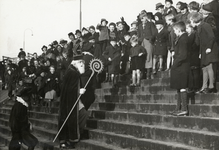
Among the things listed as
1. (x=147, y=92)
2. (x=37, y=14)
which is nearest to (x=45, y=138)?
(x=147, y=92)

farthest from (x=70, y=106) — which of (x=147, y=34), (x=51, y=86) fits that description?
(x=51, y=86)

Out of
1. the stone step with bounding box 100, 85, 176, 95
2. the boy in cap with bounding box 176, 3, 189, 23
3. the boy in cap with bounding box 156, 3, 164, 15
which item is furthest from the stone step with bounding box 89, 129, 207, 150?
the boy in cap with bounding box 156, 3, 164, 15

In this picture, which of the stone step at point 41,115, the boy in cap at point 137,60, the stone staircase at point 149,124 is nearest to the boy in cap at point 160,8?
the boy in cap at point 137,60

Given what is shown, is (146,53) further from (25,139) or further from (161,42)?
(25,139)

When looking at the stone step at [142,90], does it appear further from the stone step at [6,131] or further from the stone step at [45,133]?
the stone step at [6,131]

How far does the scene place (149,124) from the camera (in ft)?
20.1

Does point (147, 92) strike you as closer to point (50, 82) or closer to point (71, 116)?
point (71, 116)

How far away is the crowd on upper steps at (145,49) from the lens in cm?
637

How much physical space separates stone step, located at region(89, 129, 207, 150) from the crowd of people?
760 mm

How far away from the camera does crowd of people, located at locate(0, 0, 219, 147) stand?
19.7 feet

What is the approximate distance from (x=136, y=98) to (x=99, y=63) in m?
1.44

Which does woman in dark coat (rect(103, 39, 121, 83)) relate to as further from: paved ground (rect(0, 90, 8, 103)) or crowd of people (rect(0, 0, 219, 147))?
paved ground (rect(0, 90, 8, 103))

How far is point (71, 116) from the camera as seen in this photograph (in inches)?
272

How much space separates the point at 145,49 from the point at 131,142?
14.5 ft
